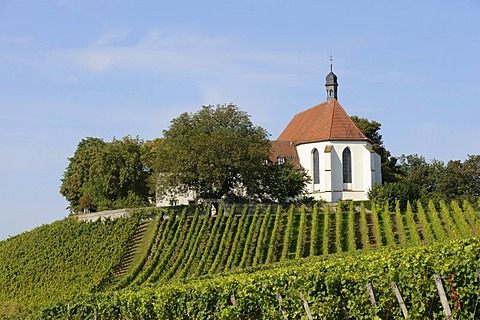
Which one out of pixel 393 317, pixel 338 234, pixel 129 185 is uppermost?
pixel 129 185

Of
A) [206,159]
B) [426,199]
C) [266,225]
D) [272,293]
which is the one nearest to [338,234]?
[266,225]

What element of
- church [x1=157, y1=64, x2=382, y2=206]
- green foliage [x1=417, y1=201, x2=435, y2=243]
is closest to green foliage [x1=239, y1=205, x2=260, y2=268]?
green foliage [x1=417, y1=201, x2=435, y2=243]

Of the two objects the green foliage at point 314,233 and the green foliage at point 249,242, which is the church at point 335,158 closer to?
the green foliage at point 314,233

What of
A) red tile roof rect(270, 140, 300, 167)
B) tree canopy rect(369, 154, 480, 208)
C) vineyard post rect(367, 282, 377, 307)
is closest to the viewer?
vineyard post rect(367, 282, 377, 307)

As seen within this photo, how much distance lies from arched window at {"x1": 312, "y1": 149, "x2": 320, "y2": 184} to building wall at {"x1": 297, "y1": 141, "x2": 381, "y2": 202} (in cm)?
29

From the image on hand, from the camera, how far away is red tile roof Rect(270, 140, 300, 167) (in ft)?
226

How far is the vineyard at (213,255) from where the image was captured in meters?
17.4

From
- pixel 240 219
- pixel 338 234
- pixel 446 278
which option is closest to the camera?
pixel 446 278

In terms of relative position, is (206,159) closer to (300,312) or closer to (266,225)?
(266,225)

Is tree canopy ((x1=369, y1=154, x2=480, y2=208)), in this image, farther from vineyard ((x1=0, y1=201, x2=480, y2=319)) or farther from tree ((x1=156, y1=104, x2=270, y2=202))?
tree ((x1=156, y1=104, x2=270, y2=202))

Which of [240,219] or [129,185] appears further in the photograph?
[129,185]

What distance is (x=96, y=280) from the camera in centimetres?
4022

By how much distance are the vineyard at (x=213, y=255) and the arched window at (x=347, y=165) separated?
8613mm

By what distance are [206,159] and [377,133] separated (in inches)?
1162
